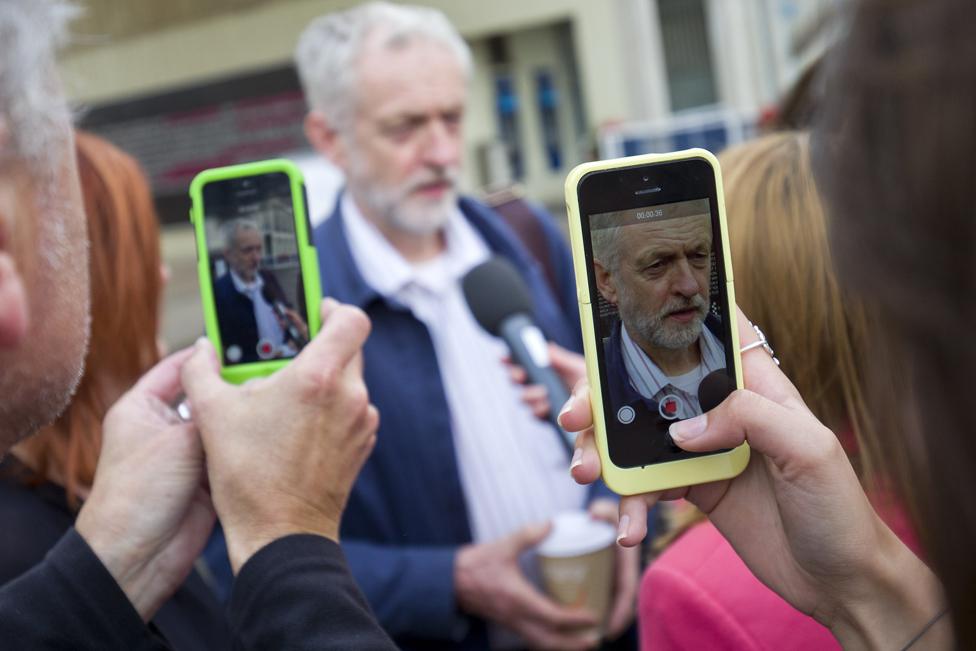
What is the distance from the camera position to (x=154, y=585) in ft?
4.08

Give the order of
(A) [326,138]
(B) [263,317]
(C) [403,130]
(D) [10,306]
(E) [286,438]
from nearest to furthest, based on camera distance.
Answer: (D) [10,306], (E) [286,438], (B) [263,317], (C) [403,130], (A) [326,138]

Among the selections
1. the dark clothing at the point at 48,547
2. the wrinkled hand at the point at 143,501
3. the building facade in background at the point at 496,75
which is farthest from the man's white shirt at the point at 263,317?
the building facade in background at the point at 496,75

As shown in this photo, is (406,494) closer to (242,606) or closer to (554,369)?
(554,369)

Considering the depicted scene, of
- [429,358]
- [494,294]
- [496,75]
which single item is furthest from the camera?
[496,75]

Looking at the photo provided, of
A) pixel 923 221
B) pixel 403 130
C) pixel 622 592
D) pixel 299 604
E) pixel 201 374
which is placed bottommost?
pixel 622 592

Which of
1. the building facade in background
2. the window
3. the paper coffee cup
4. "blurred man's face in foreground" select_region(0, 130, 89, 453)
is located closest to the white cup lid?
the paper coffee cup

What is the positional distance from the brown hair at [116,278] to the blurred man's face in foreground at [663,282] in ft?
3.36

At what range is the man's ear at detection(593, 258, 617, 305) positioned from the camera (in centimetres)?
100

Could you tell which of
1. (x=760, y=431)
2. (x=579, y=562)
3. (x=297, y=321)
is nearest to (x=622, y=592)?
(x=579, y=562)

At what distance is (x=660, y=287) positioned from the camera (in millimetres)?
986

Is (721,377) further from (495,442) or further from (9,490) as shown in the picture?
(495,442)

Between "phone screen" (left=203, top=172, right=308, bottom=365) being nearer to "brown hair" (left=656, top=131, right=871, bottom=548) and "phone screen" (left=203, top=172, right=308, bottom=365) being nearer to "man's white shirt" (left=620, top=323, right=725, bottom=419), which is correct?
"man's white shirt" (left=620, top=323, right=725, bottom=419)

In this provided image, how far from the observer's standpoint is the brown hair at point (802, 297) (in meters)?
1.24

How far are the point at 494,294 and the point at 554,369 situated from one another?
0.83 ft
